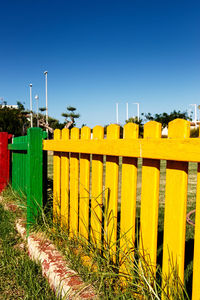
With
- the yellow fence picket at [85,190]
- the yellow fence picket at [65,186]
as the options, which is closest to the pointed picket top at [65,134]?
the yellow fence picket at [65,186]

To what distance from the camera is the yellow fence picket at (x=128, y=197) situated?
164 cm

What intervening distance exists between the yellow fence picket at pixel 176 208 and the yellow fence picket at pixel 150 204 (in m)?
0.10

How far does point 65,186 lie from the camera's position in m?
2.57

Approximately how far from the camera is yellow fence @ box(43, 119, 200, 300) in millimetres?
1312

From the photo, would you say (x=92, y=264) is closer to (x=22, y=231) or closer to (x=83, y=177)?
(x=83, y=177)

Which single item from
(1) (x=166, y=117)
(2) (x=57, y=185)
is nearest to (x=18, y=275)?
(2) (x=57, y=185)

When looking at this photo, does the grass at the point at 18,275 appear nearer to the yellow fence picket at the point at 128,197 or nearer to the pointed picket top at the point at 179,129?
the yellow fence picket at the point at 128,197

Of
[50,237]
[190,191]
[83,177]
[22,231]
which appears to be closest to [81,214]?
[83,177]

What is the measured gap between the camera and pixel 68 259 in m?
2.12

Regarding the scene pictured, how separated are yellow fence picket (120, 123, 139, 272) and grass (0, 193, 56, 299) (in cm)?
64

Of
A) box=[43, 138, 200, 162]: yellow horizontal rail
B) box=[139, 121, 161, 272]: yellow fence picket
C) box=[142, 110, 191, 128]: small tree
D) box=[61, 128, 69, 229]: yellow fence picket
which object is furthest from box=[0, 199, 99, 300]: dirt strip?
box=[142, 110, 191, 128]: small tree

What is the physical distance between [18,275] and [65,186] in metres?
0.83

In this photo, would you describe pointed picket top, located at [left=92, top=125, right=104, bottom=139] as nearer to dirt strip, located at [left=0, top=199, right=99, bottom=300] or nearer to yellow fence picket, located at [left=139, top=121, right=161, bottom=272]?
yellow fence picket, located at [left=139, top=121, right=161, bottom=272]

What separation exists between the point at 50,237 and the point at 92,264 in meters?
0.84
